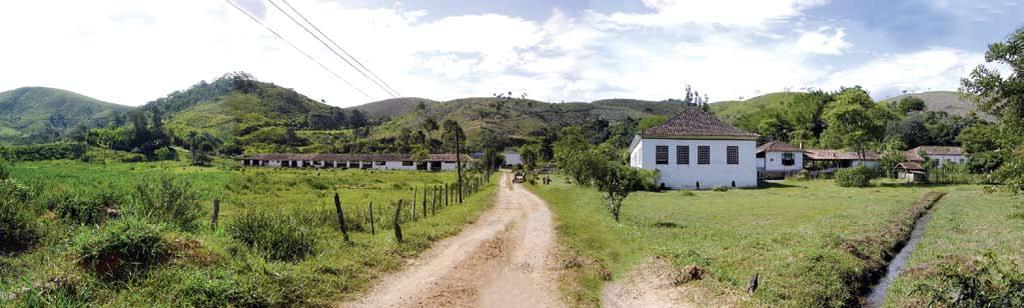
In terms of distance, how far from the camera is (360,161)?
8738 cm

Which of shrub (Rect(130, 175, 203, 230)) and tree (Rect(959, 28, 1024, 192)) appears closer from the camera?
tree (Rect(959, 28, 1024, 192))

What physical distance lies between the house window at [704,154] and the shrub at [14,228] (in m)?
34.3

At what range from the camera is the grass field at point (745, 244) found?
9234mm

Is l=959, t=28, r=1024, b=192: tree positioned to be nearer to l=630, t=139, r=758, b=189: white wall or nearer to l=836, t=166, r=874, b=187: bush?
l=630, t=139, r=758, b=189: white wall

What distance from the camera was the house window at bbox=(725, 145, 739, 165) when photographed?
36375 millimetres

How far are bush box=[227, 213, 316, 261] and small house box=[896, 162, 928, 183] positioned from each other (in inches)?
1753

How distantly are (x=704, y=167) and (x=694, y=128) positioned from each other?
2874 mm

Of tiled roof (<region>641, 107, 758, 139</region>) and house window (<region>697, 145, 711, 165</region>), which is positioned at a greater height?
tiled roof (<region>641, 107, 758, 139</region>)

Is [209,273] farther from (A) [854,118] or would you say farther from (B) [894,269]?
(A) [854,118]

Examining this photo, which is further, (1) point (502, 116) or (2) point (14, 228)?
(1) point (502, 116)

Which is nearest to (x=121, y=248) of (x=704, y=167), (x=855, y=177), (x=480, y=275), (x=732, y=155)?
(x=480, y=275)

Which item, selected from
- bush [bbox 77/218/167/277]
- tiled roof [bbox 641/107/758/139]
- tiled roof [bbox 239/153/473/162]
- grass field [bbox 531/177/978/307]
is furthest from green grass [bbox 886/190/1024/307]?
tiled roof [bbox 239/153/473/162]

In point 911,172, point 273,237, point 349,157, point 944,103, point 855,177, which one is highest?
point 944,103

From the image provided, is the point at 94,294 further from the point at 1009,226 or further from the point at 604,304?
the point at 1009,226
